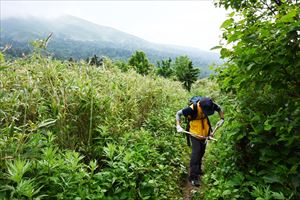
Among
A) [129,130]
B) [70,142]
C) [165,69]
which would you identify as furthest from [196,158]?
[165,69]

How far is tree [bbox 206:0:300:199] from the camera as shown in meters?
3.09

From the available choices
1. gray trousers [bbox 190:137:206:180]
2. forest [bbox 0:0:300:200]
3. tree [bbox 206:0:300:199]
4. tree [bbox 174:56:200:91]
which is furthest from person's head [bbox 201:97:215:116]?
tree [bbox 174:56:200:91]

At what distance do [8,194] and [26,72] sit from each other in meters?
2.69

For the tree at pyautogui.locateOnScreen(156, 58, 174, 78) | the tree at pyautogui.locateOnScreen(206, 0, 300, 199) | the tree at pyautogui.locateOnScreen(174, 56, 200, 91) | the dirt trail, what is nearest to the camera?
the tree at pyautogui.locateOnScreen(206, 0, 300, 199)

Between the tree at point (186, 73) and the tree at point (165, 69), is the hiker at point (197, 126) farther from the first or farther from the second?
the tree at point (165, 69)

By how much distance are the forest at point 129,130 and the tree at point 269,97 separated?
15 mm

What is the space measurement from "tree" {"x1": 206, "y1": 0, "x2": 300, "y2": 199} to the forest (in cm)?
1

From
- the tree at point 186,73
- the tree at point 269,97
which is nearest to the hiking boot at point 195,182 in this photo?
the tree at point 269,97

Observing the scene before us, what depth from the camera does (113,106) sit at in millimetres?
5547

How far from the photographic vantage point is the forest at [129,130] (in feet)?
10.5

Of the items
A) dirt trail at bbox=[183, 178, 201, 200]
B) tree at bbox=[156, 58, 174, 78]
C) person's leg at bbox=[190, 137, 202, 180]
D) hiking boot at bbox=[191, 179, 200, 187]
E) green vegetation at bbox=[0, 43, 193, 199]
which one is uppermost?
green vegetation at bbox=[0, 43, 193, 199]

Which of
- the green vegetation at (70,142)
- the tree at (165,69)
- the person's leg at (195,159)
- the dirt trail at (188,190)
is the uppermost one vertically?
the green vegetation at (70,142)

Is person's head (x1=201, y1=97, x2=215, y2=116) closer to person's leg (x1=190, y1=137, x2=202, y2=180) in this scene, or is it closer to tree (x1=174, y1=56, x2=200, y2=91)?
person's leg (x1=190, y1=137, x2=202, y2=180)

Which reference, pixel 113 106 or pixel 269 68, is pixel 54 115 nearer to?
pixel 113 106
